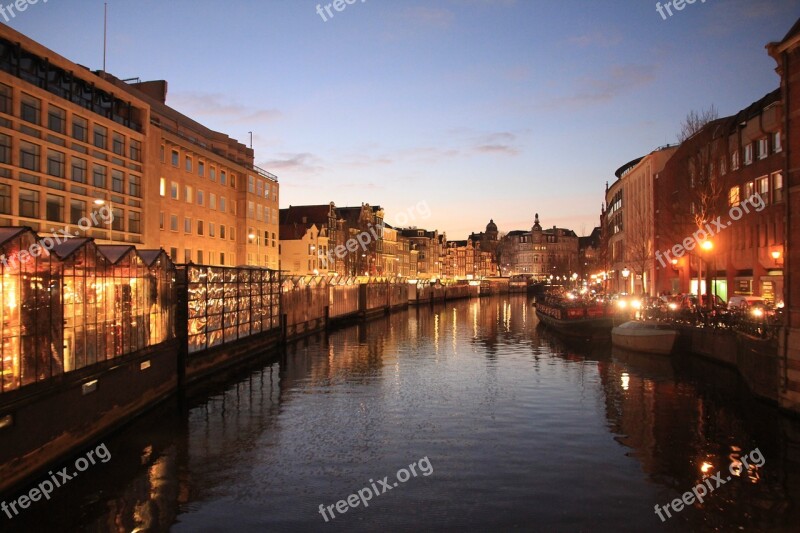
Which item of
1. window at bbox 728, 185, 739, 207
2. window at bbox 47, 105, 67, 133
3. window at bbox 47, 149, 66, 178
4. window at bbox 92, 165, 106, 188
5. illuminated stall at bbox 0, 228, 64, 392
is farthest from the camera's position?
window at bbox 728, 185, 739, 207

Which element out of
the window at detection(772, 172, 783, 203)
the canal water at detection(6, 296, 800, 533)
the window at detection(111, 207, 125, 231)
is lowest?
the canal water at detection(6, 296, 800, 533)

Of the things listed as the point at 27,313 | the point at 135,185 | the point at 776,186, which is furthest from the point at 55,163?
the point at 776,186

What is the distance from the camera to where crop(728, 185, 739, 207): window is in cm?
5231

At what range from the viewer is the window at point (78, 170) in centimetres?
4622

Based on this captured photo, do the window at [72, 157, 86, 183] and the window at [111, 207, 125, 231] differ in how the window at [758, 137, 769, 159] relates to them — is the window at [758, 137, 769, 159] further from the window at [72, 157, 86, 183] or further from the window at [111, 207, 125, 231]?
the window at [72, 157, 86, 183]

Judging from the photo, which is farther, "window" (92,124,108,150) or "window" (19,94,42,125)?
"window" (92,124,108,150)

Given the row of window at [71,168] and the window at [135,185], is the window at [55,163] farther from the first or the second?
the window at [135,185]

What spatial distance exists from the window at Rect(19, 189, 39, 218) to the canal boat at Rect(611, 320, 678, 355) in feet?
137

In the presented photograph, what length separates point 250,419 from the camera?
78.0 ft

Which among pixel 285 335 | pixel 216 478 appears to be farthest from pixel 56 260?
pixel 285 335

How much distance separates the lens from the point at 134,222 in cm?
5381

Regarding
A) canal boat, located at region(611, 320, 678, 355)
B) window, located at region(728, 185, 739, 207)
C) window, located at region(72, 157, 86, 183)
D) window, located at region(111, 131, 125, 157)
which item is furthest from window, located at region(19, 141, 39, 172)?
window, located at region(728, 185, 739, 207)

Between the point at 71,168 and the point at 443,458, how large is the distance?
3968 cm

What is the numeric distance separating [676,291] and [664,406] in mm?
52115
